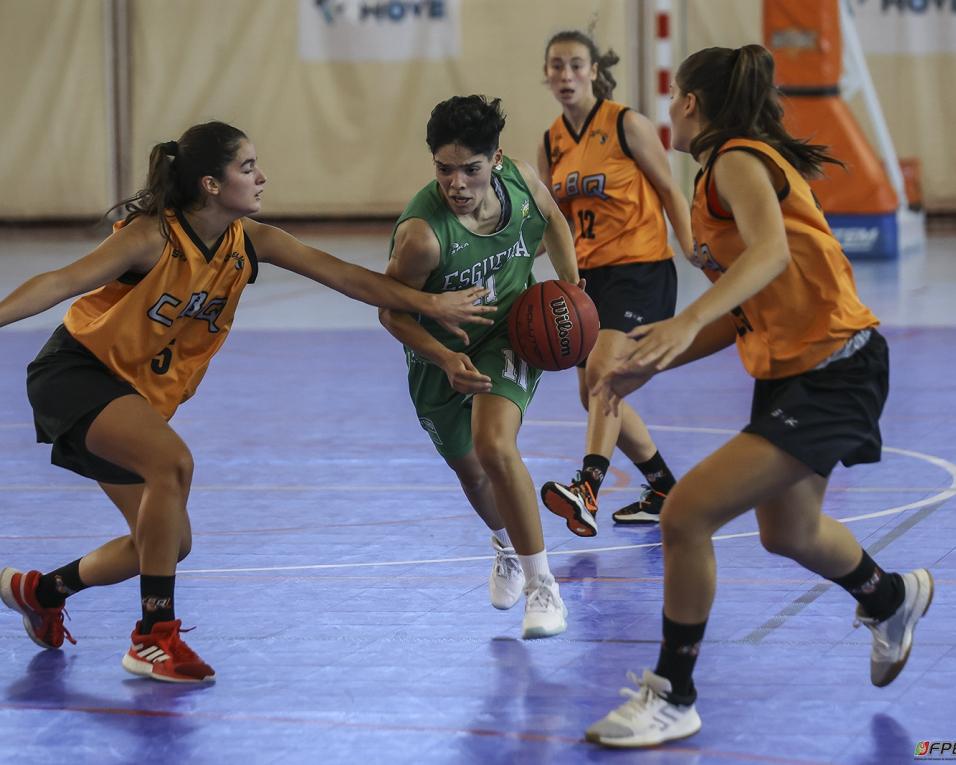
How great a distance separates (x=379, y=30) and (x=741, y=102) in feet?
44.2

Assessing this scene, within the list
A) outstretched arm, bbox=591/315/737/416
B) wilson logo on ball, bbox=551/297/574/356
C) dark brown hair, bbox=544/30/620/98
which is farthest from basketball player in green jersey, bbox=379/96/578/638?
dark brown hair, bbox=544/30/620/98

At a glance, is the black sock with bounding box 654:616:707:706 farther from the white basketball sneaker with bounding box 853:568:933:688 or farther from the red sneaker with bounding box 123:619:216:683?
the red sneaker with bounding box 123:619:216:683

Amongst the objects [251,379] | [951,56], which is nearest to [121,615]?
[251,379]

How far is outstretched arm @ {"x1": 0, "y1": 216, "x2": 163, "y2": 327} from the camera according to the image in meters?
3.82

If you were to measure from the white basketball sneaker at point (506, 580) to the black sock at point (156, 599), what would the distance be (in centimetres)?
99

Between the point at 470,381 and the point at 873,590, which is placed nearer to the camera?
the point at 873,590

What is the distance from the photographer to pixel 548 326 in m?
4.31

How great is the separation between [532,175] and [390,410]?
345 centimetres

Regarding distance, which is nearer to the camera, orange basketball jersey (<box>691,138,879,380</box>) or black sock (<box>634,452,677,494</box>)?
orange basketball jersey (<box>691,138,879,380</box>)

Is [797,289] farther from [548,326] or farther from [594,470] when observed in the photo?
[594,470]

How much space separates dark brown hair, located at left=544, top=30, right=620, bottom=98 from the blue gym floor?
155 centimetres

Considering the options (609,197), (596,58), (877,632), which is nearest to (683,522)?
(877,632)

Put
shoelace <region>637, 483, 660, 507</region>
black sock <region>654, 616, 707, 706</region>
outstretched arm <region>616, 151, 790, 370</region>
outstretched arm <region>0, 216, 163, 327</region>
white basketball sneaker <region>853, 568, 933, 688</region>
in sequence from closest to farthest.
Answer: outstretched arm <region>616, 151, 790, 370</region>, black sock <region>654, 616, 707, 706</region>, white basketball sneaker <region>853, 568, 933, 688</region>, outstretched arm <region>0, 216, 163, 327</region>, shoelace <region>637, 483, 660, 507</region>

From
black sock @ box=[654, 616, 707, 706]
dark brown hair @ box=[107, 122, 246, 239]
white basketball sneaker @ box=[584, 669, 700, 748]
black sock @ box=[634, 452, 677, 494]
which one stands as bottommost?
black sock @ box=[634, 452, 677, 494]
